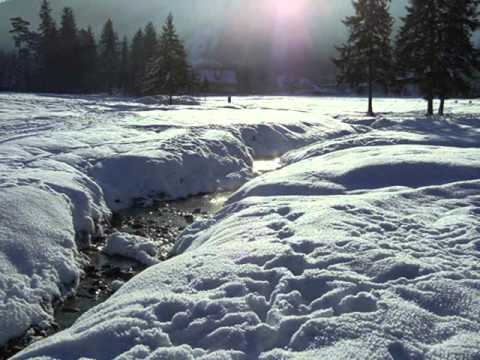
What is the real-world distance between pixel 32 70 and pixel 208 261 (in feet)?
221

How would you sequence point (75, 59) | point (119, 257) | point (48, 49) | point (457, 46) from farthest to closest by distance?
point (75, 59)
point (48, 49)
point (457, 46)
point (119, 257)

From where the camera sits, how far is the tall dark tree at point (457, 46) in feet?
94.6

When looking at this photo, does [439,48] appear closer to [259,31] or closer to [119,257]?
[119,257]

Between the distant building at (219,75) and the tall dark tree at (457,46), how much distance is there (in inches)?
3130

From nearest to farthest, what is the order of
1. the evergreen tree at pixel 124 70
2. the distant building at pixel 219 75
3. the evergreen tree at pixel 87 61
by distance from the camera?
the evergreen tree at pixel 87 61, the evergreen tree at pixel 124 70, the distant building at pixel 219 75

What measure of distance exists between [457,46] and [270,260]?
29141mm

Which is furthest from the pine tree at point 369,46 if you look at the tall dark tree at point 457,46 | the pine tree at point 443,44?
the tall dark tree at point 457,46

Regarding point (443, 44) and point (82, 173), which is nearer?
point (82, 173)

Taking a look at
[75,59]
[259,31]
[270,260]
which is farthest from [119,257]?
[259,31]

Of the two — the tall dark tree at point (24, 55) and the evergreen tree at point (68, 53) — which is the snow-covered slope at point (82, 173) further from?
the tall dark tree at point (24, 55)

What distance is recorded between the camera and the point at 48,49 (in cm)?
5712

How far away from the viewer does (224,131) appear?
2045 centimetres

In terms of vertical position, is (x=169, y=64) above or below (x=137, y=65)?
below

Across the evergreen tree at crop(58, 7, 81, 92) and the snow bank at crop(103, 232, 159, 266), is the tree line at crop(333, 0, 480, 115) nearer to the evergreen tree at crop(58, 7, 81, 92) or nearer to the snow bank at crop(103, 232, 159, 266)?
the snow bank at crop(103, 232, 159, 266)
